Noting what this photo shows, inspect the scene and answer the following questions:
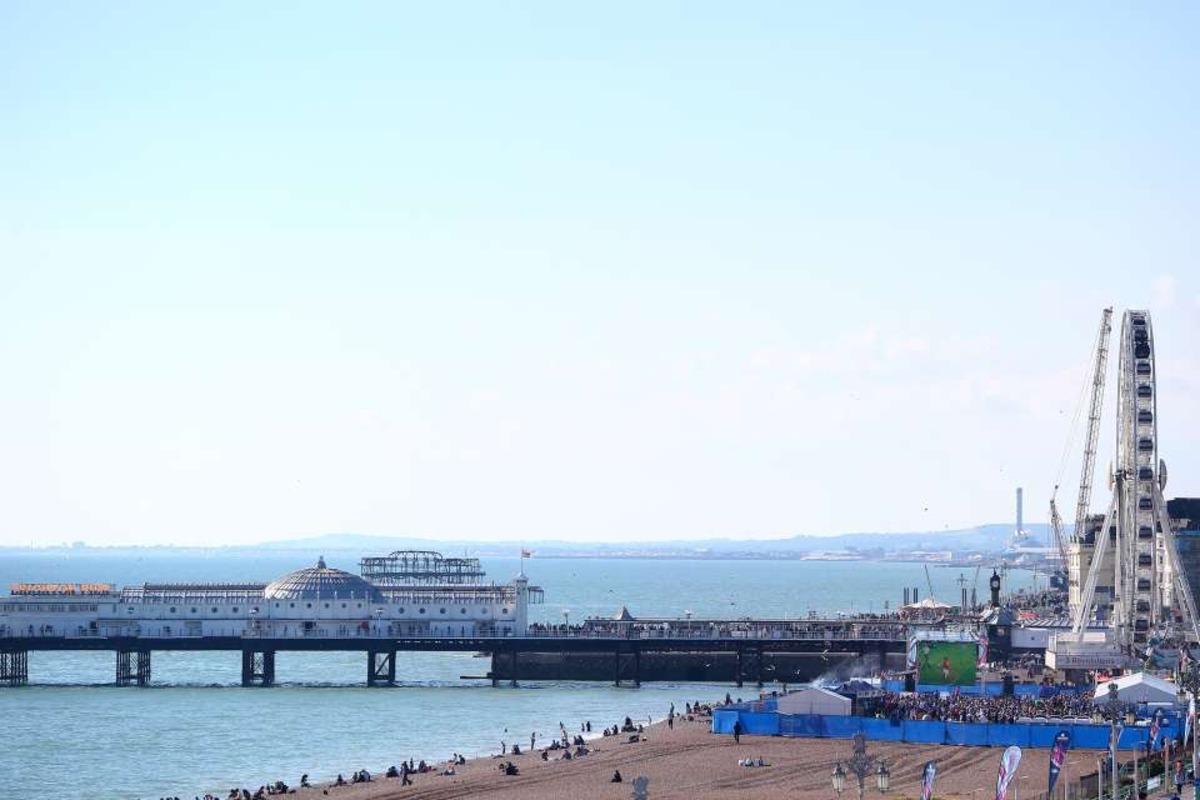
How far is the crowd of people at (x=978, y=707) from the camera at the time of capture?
247 ft

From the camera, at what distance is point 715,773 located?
68.5m

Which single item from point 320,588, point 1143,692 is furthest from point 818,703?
point 320,588

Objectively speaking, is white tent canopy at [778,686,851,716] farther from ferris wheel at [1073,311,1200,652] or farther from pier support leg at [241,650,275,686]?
pier support leg at [241,650,275,686]

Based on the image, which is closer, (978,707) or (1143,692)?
(1143,692)

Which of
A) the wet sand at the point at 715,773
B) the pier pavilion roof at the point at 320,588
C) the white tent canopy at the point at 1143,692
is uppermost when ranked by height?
the pier pavilion roof at the point at 320,588

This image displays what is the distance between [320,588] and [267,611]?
307cm

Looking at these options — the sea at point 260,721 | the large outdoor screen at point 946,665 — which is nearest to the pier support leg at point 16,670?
the sea at point 260,721

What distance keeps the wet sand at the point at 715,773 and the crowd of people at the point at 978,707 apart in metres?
3.13

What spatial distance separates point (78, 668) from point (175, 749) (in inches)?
1883

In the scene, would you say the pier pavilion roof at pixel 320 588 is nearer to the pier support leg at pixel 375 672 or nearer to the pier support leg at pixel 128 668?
the pier support leg at pixel 375 672

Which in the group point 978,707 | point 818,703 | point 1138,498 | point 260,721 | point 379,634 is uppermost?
point 1138,498

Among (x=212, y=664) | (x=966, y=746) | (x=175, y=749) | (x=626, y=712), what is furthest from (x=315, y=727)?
(x=212, y=664)

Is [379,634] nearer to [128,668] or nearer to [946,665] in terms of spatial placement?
[128,668]

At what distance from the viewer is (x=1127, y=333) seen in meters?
104
